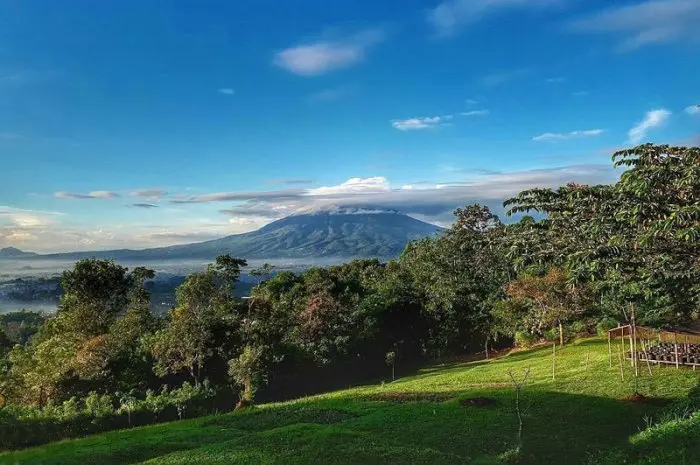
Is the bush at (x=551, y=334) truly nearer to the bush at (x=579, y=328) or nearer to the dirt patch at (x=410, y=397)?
the bush at (x=579, y=328)

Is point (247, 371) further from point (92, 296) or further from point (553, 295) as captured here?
point (553, 295)

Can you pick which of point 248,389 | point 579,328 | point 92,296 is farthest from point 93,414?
point 579,328

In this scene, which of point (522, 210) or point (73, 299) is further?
point (73, 299)

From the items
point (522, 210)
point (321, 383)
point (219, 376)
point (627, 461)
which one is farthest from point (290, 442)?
point (321, 383)

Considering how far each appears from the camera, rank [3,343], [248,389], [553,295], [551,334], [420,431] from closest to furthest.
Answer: [420,431] < [248,389] < [553,295] < [551,334] < [3,343]

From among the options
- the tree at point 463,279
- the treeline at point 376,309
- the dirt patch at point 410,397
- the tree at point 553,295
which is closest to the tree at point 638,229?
the treeline at point 376,309

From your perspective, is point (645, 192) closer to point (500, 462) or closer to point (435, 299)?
point (500, 462)

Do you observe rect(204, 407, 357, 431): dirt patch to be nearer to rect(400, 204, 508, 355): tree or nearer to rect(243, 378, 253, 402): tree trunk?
rect(243, 378, 253, 402): tree trunk
